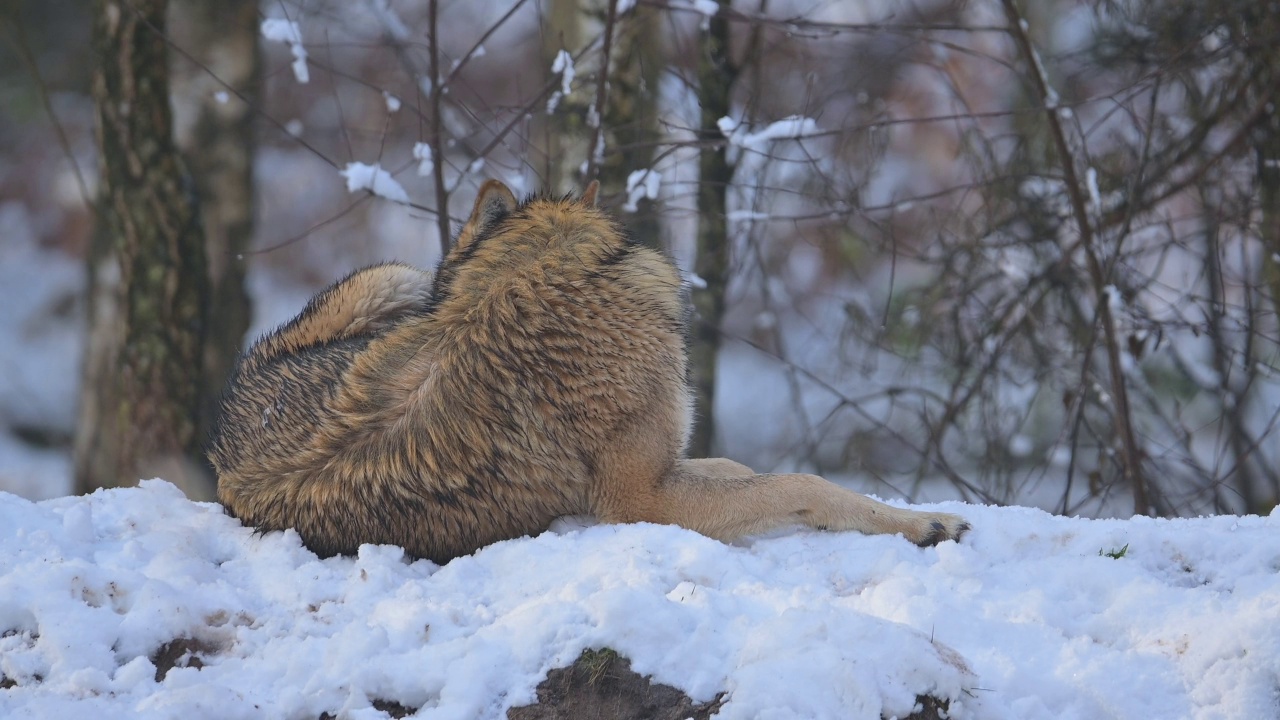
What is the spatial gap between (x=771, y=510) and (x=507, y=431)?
1.00 m

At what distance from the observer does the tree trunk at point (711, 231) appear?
768 centimetres

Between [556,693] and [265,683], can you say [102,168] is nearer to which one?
[265,683]

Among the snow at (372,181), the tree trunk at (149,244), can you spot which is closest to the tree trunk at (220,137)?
the tree trunk at (149,244)

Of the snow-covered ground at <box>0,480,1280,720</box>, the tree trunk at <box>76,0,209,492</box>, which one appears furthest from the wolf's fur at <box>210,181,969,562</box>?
the tree trunk at <box>76,0,209,492</box>

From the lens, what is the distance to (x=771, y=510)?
408 centimetres

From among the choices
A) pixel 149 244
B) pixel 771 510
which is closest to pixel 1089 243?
pixel 771 510

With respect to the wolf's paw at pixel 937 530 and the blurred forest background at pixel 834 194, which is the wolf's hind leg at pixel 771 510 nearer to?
the wolf's paw at pixel 937 530

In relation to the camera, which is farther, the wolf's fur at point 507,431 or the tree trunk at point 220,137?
the tree trunk at point 220,137

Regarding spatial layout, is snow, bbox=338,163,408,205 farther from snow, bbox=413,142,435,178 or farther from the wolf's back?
the wolf's back

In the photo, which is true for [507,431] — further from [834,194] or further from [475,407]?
[834,194]

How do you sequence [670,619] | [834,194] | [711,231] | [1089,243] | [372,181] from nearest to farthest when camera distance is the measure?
[670,619] → [372,181] → [1089,243] → [834,194] → [711,231]

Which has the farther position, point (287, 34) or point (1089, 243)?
point (1089, 243)

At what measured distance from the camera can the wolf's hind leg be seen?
405 cm

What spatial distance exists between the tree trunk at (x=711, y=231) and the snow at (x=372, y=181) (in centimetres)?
233
